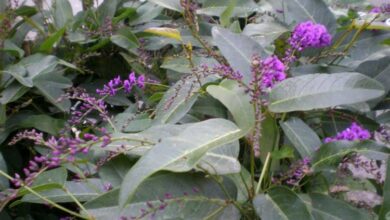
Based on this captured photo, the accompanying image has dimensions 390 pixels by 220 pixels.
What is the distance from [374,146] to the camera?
76 cm

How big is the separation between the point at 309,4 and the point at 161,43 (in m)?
0.39

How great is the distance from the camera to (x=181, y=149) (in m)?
0.60

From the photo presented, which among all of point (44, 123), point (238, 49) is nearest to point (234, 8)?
point (238, 49)

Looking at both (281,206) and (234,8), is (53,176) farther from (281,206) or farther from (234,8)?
(234,8)

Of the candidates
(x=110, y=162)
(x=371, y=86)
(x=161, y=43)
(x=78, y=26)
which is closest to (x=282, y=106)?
(x=371, y=86)

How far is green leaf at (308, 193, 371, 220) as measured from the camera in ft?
2.39

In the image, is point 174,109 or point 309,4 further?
point 309,4

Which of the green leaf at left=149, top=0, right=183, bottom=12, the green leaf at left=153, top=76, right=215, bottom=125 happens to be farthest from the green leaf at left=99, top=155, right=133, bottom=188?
the green leaf at left=149, top=0, right=183, bottom=12

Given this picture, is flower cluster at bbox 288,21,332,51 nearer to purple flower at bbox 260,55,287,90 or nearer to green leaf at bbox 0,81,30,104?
purple flower at bbox 260,55,287,90

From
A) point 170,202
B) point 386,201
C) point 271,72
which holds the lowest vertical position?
point 386,201

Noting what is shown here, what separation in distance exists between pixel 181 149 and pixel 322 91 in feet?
0.78

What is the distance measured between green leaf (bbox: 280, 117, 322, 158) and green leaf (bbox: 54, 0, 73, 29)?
80 cm

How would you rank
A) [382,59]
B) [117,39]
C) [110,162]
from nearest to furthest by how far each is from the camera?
[110,162], [382,59], [117,39]

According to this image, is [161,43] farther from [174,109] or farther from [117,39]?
[174,109]
